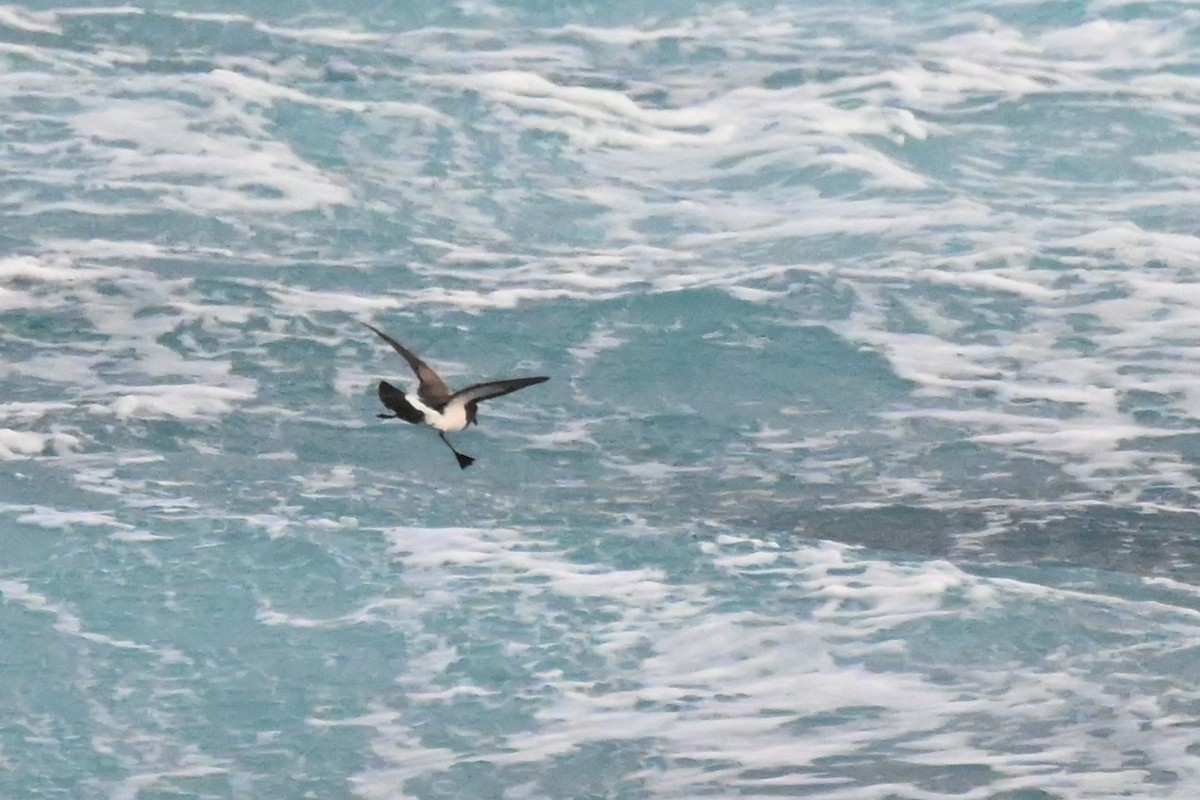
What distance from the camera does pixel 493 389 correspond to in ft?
27.5

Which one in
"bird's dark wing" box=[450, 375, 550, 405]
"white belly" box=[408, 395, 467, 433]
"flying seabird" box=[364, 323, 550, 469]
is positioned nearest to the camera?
"bird's dark wing" box=[450, 375, 550, 405]

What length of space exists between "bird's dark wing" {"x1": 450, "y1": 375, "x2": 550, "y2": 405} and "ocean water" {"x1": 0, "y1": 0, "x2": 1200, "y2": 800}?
1.72 metres

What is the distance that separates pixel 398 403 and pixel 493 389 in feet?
1.26

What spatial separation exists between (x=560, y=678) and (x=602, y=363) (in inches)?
190

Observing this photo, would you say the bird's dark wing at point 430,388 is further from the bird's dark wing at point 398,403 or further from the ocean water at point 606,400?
the ocean water at point 606,400

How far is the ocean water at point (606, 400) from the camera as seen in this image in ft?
31.6

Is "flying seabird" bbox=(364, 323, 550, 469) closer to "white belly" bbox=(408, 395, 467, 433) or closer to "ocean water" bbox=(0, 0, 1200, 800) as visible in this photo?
"white belly" bbox=(408, 395, 467, 433)

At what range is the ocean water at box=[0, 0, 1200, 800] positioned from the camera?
9633 mm

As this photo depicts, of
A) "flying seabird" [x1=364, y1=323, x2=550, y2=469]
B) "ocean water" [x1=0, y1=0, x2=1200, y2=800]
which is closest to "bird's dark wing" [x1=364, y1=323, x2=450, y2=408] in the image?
"flying seabird" [x1=364, y1=323, x2=550, y2=469]

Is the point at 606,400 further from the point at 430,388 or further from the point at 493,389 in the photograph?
the point at 493,389

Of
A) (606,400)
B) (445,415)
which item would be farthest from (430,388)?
(606,400)

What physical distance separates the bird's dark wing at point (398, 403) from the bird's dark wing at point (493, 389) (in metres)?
0.18

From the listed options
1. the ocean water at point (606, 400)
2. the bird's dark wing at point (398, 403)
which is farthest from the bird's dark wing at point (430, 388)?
the ocean water at point (606, 400)

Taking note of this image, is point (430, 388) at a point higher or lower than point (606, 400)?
higher
